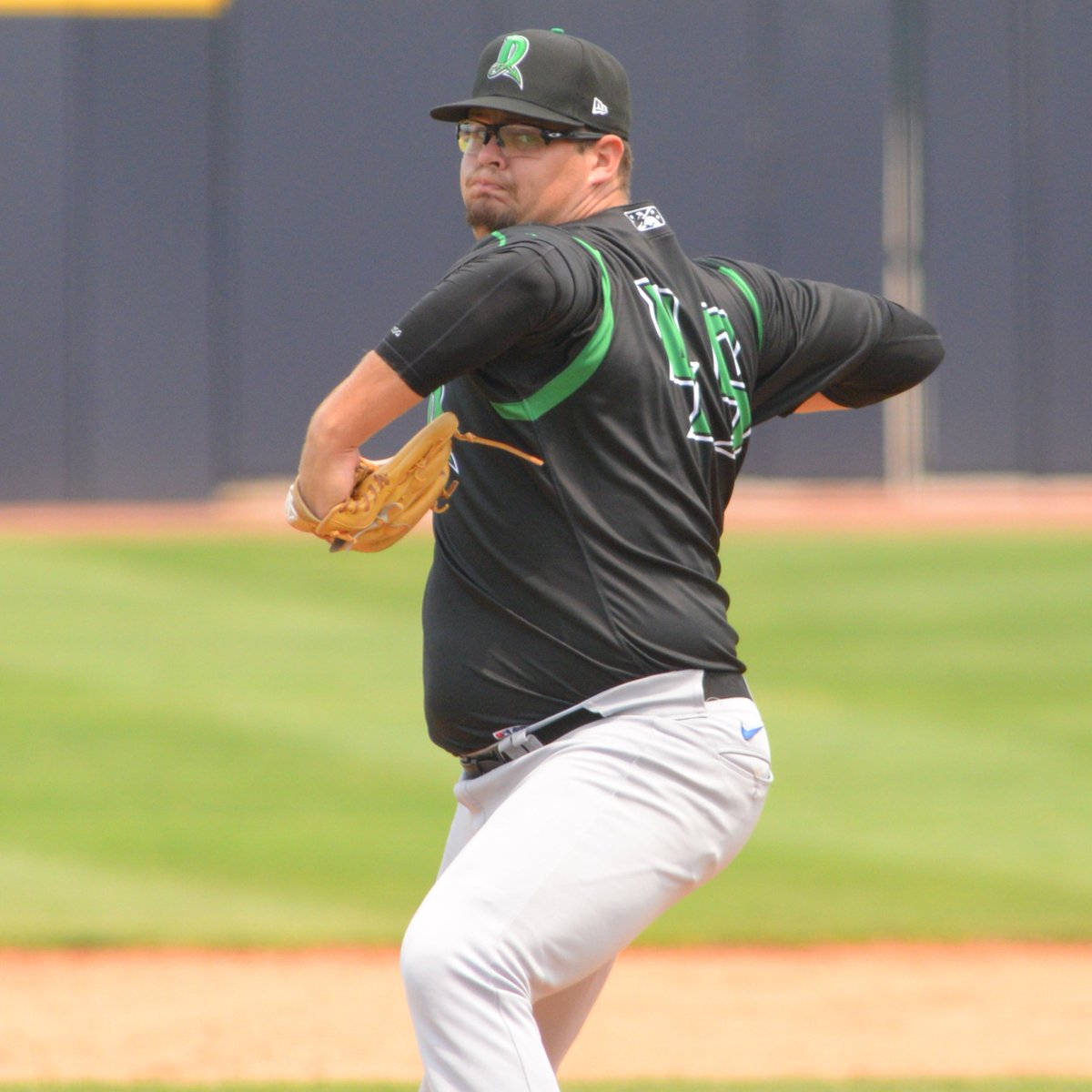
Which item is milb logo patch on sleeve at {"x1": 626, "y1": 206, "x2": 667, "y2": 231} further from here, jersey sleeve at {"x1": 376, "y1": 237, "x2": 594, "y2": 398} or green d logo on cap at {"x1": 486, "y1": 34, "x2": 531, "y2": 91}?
jersey sleeve at {"x1": 376, "y1": 237, "x2": 594, "y2": 398}

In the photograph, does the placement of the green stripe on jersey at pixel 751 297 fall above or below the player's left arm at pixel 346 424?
above

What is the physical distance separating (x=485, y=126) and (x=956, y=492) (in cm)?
1300

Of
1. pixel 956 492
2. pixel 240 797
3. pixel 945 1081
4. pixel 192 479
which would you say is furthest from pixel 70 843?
pixel 956 492

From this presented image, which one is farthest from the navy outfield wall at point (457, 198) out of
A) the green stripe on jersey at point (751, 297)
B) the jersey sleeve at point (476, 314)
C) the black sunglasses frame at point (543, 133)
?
the jersey sleeve at point (476, 314)

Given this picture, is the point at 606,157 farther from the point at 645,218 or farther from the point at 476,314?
the point at 476,314

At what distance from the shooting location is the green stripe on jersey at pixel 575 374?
8.09 feet

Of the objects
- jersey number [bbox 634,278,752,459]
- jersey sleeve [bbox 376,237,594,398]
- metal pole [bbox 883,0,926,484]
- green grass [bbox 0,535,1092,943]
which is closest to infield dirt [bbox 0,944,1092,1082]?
green grass [bbox 0,535,1092,943]

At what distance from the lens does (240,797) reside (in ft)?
26.6

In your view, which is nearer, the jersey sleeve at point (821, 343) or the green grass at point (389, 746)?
the jersey sleeve at point (821, 343)

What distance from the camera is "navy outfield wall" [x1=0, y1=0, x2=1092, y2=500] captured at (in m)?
14.0

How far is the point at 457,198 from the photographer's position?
14.7 meters

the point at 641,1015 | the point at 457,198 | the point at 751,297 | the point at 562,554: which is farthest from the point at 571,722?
the point at 457,198

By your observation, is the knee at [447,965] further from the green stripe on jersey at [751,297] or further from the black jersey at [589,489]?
the green stripe on jersey at [751,297]

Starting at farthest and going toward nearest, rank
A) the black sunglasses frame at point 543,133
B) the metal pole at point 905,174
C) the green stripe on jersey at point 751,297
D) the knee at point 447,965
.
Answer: the metal pole at point 905,174, the green stripe on jersey at point 751,297, the black sunglasses frame at point 543,133, the knee at point 447,965
